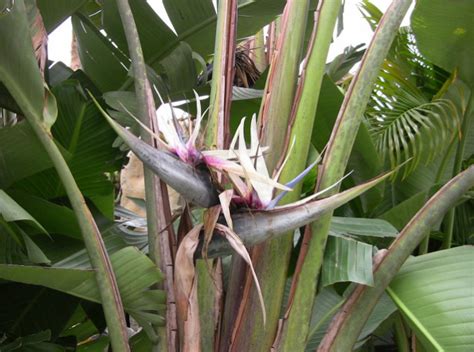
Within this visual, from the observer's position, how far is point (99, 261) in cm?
69

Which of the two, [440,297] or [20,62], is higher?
[20,62]

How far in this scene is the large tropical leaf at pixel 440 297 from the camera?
2.22 feet

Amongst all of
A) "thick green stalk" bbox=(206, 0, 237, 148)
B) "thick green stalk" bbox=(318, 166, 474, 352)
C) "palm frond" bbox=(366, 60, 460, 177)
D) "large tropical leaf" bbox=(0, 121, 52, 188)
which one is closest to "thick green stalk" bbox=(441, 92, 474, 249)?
"palm frond" bbox=(366, 60, 460, 177)

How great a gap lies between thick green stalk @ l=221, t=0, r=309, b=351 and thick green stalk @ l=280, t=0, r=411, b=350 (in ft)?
0.09

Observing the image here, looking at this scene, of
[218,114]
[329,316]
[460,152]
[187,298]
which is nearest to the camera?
[187,298]

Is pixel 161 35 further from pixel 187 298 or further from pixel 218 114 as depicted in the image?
pixel 187 298

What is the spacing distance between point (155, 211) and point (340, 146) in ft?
0.80

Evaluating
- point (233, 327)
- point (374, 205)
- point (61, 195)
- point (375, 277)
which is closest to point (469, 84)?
point (374, 205)

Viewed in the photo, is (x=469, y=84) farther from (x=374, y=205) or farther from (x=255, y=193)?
(x=255, y=193)

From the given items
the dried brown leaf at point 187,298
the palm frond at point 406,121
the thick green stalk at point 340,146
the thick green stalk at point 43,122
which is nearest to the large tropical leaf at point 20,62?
the thick green stalk at point 43,122

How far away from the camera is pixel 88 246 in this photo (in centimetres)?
69

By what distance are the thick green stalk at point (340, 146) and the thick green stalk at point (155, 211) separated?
150mm

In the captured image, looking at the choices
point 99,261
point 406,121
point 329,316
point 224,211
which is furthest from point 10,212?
point 406,121

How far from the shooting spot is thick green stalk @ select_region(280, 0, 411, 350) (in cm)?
71
